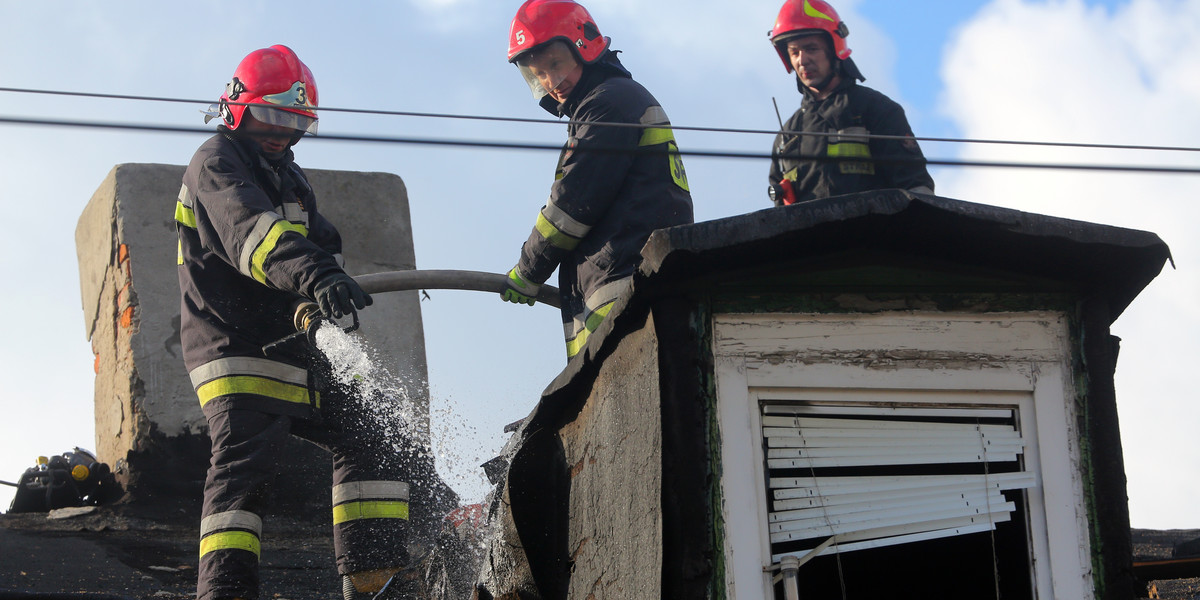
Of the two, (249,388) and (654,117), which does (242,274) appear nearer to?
(249,388)

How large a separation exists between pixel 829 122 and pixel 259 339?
2.78m

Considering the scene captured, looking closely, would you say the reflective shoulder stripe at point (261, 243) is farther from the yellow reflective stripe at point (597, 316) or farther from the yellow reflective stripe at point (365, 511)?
the yellow reflective stripe at point (597, 316)

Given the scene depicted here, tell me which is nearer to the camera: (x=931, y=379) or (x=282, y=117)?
(x=931, y=379)

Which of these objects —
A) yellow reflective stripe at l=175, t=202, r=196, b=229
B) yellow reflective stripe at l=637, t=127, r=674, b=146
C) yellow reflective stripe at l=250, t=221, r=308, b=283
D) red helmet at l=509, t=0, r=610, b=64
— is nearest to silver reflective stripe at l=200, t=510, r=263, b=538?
yellow reflective stripe at l=250, t=221, r=308, b=283

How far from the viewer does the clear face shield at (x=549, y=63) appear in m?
5.31

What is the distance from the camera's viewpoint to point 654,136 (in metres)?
5.07

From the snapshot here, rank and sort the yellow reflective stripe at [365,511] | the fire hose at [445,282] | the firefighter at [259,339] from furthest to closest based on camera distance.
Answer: the fire hose at [445,282]
the yellow reflective stripe at [365,511]
the firefighter at [259,339]

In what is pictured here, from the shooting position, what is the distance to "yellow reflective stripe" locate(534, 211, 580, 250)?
16.3 ft

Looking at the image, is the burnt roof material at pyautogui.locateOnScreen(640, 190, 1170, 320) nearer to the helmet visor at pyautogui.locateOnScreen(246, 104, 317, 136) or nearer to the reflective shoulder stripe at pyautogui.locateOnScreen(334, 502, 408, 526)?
the reflective shoulder stripe at pyautogui.locateOnScreen(334, 502, 408, 526)

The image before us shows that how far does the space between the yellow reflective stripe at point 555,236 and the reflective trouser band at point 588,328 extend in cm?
30

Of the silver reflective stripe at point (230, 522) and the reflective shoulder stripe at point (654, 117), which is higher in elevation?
the reflective shoulder stripe at point (654, 117)

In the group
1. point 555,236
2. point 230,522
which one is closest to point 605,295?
point 555,236

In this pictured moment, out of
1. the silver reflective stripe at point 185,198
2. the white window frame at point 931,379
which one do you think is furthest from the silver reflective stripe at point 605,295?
the silver reflective stripe at point 185,198

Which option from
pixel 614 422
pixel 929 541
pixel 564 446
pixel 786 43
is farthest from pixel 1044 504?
pixel 786 43
